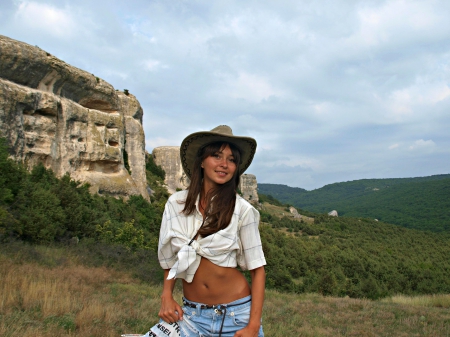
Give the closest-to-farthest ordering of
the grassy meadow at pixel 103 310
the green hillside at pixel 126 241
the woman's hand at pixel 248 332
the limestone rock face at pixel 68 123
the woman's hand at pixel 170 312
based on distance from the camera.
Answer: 1. the woman's hand at pixel 248 332
2. the woman's hand at pixel 170 312
3. the grassy meadow at pixel 103 310
4. the green hillside at pixel 126 241
5. the limestone rock face at pixel 68 123

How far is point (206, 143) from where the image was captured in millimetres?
2236

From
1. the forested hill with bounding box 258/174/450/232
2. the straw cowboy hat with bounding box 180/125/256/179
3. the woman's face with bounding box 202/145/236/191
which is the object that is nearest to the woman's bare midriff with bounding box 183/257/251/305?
the woman's face with bounding box 202/145/236/191

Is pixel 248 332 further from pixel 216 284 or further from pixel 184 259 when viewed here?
pixel 184 259

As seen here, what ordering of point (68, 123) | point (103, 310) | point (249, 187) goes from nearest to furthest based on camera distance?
point (103, 310), point (68, 123), point (249, 187)

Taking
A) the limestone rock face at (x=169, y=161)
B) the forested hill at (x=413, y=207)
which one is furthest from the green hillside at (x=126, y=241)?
the forested hill at (x=413, y=207)

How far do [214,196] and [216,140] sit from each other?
1.23ft

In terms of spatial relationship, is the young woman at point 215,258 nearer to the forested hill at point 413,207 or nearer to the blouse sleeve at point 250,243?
the blouse sleeve at point 250,243

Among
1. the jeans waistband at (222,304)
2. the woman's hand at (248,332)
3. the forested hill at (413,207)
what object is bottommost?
the forested hill at (413,207)

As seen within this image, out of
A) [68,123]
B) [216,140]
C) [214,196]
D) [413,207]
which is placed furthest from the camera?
[413,207]

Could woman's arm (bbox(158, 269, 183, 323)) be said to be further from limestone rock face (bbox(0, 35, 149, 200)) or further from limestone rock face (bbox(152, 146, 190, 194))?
limestone rock face (bbox(152, 146, 190, 194))

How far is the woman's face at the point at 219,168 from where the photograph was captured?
2098 millimetres

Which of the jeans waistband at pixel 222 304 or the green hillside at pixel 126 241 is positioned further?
the green hillside at pixel 126 241

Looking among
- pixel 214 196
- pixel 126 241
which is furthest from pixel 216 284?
pixel 126 241

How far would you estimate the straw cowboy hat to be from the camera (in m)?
2.14
